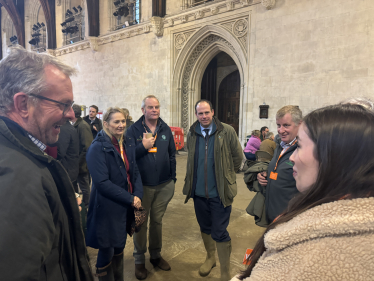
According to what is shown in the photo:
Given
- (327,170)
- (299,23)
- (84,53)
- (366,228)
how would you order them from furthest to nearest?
(84,53), (299,23), (327,170), (366,228)

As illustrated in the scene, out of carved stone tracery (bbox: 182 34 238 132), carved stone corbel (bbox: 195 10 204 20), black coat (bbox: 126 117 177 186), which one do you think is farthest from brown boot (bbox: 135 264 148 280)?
carved stone corbel (bbox: 195 10 204 20)

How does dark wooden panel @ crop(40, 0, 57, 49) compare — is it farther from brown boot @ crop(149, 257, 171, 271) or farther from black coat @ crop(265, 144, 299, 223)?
black coat @ crop(265, 144, 299, 223)

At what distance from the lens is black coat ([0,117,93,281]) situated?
64 centimetres

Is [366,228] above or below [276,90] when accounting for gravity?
below

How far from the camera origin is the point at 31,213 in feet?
2.24

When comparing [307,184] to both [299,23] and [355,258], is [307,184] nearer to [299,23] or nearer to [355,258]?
[355,258]

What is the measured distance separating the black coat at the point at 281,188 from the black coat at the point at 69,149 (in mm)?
2263

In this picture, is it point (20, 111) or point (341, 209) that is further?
point (20, 111)

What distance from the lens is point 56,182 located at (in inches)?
35.1

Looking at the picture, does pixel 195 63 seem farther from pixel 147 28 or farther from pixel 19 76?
pixel 19 76

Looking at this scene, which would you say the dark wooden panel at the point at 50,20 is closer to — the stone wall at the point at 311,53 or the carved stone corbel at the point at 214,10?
the carved stone corbel at the point at 214,10

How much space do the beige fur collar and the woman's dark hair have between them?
4 cm

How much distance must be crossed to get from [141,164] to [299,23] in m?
6.16

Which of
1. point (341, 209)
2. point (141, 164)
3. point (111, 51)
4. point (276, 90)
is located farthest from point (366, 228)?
point (111, 51)
